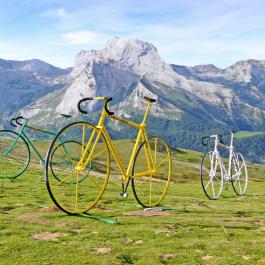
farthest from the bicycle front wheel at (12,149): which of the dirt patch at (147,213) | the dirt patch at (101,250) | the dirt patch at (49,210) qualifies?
the dirt patch at (101,250)

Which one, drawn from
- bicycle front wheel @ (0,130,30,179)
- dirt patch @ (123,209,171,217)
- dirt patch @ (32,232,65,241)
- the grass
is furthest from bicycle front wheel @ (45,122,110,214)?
bicycle front wheel @ (0,130,30,179)

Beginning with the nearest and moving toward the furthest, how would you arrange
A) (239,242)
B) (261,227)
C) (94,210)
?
(239,242)
(261,227)
(94,210)

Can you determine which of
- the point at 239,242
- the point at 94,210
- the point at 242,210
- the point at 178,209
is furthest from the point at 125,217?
the point at 242,210

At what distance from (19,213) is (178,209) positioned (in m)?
7.85

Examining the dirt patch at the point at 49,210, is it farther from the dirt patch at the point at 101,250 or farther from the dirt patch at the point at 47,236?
the dirt patch at the point at 101,250

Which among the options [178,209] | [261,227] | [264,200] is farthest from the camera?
[264,200]

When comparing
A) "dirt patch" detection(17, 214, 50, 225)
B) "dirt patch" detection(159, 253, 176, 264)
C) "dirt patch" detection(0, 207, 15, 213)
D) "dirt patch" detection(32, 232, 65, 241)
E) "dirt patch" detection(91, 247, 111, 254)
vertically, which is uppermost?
"dirt patch" detection(159, 253, 176, 264)

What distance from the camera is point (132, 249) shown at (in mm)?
12109

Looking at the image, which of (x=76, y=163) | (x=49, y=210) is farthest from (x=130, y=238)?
(x=49, y=210)

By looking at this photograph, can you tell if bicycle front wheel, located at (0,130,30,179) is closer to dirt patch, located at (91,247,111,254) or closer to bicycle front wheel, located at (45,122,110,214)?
bicycle front wheel, located at (45,122,110,214)

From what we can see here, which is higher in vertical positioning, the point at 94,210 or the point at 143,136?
the point at 143,136

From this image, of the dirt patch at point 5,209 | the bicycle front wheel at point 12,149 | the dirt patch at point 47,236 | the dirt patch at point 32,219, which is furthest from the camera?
the bicycle front wheel at point 12,149

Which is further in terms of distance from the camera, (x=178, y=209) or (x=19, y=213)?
(x=178, y=209)

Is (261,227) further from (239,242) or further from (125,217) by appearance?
(125,217)
